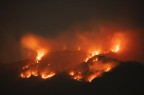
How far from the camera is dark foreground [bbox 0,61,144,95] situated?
103m

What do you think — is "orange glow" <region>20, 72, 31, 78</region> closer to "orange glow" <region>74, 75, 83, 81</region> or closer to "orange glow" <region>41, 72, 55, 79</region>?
"orange glow" <region>41, 72, 55, 79</region>

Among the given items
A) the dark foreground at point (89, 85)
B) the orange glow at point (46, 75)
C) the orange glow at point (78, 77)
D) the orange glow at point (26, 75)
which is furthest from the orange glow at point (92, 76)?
the orange glow at point (26, 75)

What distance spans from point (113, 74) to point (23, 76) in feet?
184

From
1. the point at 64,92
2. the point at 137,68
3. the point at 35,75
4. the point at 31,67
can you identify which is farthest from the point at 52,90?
the point at 137,68

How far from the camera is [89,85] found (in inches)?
4181

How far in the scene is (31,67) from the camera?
451 ft

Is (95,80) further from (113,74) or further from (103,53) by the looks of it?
(103,53)

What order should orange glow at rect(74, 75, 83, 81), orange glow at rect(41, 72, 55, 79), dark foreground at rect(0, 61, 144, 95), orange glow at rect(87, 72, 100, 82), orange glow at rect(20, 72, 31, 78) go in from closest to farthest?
dark foreground at rect(0, 61, 144, 95)
orange glow at rect(87, 72, 100, 82)
orange glow at rect(74, 75, 83, 81)
orange glow at rect(41, 72, 55, 79)
orange glow at rect(20, 72, 31, 78)

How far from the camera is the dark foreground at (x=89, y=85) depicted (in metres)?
103

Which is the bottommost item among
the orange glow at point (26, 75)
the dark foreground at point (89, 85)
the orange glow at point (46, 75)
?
the dark foreground at point (89, 85)

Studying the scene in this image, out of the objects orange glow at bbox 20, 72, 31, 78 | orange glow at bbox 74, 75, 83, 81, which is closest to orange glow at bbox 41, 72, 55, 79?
orange glow at bbox 20, 72, 31, 78

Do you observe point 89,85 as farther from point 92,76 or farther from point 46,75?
point 46,75

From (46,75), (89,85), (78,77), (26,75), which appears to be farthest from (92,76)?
(26,75)

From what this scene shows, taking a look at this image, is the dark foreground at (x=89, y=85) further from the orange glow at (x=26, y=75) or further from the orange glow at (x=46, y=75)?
the orange glow at (x=46, y=75)
